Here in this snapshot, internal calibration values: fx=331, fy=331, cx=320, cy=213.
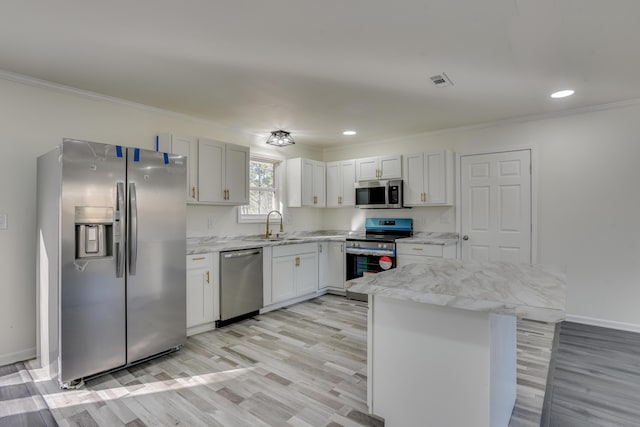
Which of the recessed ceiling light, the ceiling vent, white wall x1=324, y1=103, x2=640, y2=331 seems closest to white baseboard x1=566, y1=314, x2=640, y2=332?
white wall x1=324, y1=103, x2=640, y2=331

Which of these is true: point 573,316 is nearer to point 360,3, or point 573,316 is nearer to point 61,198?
point 360,3

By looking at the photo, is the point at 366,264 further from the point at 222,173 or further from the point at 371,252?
the point at 222,173

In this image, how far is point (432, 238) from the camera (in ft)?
14.7

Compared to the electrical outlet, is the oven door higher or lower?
lower

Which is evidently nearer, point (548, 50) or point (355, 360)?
point (548, 50)

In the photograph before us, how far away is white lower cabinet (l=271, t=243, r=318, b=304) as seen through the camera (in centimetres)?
417

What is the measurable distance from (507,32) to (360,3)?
1.04 meters

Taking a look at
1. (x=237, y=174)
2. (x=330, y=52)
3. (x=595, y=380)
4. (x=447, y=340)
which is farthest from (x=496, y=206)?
(x=237, y=174)

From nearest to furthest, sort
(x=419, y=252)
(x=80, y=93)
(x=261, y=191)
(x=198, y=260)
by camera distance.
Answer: (x=80, y=93), (x=198, y=260), (x=419, y=252), (x=261, y=191)

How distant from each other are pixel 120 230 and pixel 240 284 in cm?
149

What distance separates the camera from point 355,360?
109 inches

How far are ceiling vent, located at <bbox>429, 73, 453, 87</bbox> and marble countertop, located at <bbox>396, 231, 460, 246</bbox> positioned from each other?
1919 millimetres

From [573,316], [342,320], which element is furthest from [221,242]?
[573,316]

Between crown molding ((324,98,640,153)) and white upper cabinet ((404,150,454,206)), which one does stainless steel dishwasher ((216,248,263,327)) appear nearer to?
white upper cabinet ((404,150,454,206))
